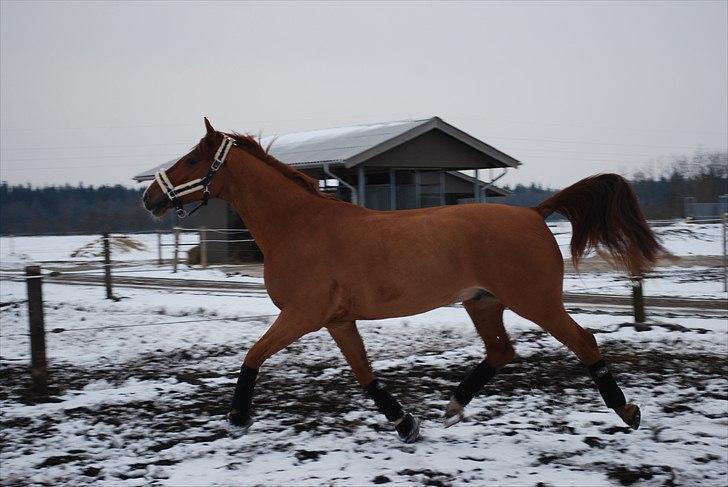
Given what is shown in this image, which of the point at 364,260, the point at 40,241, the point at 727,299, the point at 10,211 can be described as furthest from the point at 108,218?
the point at 364,260

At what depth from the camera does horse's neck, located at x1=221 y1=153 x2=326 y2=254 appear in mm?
4844

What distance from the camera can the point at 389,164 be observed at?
65.8ft

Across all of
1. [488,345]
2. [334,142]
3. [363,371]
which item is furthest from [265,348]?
[334,142]

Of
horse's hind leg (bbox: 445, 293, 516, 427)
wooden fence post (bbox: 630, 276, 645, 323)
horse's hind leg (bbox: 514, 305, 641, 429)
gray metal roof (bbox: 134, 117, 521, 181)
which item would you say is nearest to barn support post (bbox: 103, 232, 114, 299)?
gray metal roof (bbox: 134, 117, 521, 181)

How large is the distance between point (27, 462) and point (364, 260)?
2354 mm

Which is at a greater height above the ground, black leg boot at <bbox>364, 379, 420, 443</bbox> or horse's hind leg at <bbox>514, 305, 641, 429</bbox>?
horse's hind leg at <bbox>514, 305, 641, 429</bbox>

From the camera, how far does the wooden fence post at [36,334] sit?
5.84m

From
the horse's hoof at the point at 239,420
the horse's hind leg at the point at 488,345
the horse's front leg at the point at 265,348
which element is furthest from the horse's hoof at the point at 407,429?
the horse's hoof at the point at 239,420

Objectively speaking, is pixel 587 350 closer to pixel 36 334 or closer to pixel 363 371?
pixel 363 371

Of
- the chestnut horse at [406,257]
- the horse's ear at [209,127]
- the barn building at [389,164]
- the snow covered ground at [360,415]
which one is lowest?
the snow covered ground at [360,415]

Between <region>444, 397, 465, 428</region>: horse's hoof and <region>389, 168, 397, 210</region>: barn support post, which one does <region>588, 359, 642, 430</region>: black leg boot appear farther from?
<region>389, 168, 397, 210</region>: barn support post

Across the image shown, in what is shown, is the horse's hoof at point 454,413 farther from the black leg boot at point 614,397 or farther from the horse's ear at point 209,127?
the horse's ear at point 209,127

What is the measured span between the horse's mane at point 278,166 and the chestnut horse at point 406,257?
8 centimetres

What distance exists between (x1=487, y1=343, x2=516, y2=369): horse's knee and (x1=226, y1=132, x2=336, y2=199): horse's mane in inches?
63.9
